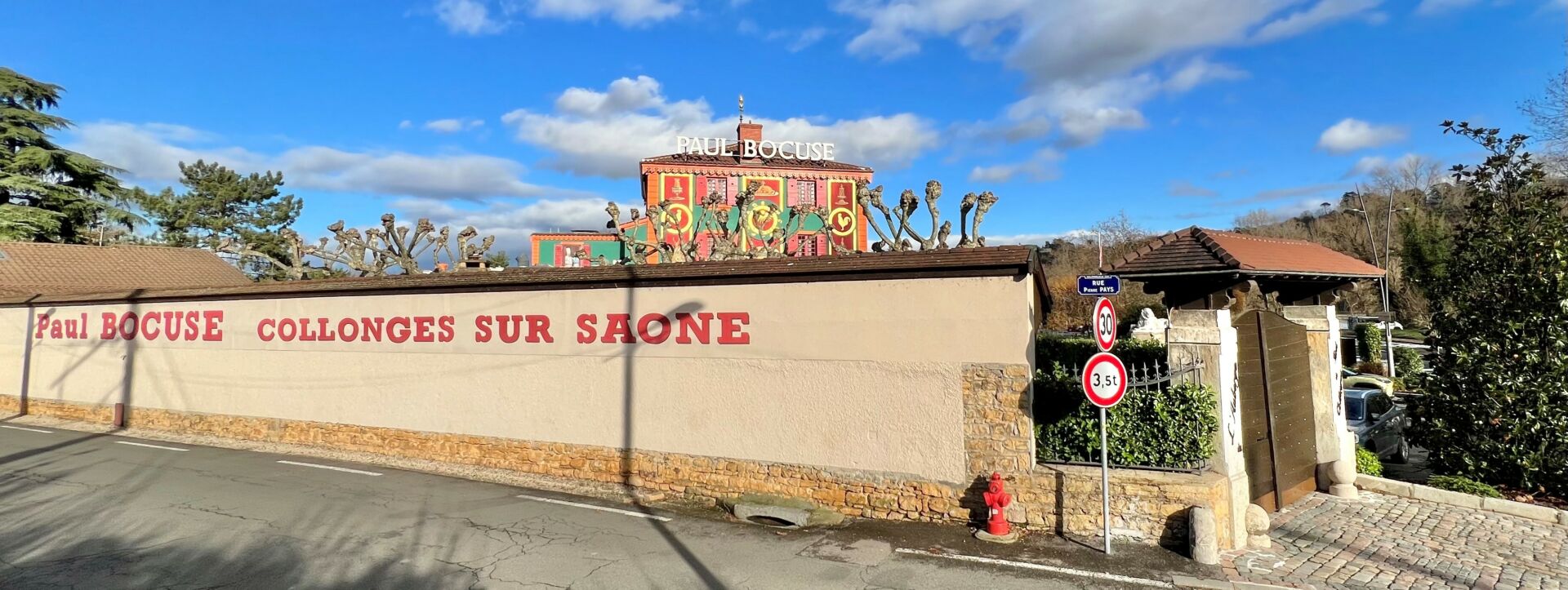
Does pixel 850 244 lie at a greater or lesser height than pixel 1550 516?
greater

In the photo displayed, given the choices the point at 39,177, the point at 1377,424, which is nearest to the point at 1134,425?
the point at 1377,424

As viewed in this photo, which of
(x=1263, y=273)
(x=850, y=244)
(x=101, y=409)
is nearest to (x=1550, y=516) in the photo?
(x=1263, y=273)

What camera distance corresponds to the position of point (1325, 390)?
416 inches

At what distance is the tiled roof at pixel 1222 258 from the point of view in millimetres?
8281

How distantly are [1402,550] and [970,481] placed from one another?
4371mm

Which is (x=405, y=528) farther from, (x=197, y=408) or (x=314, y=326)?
(x=197, y=408)

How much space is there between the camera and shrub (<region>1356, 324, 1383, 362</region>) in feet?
106

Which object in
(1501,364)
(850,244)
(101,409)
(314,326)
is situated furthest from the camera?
(850,244)

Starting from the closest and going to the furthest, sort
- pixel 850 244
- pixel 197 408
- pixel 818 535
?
pixel 818 535
pixel 197 408
pixel 850 244

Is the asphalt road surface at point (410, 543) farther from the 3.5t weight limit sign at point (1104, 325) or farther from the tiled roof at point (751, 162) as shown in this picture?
the tiled roof at point (751, 162)

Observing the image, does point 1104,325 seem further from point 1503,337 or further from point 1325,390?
point 1503,337

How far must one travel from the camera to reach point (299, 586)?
20.4ft

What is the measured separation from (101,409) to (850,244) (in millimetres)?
31996

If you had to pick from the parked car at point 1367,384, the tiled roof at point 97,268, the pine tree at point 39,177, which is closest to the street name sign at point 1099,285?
the parked car at point 1367,384
